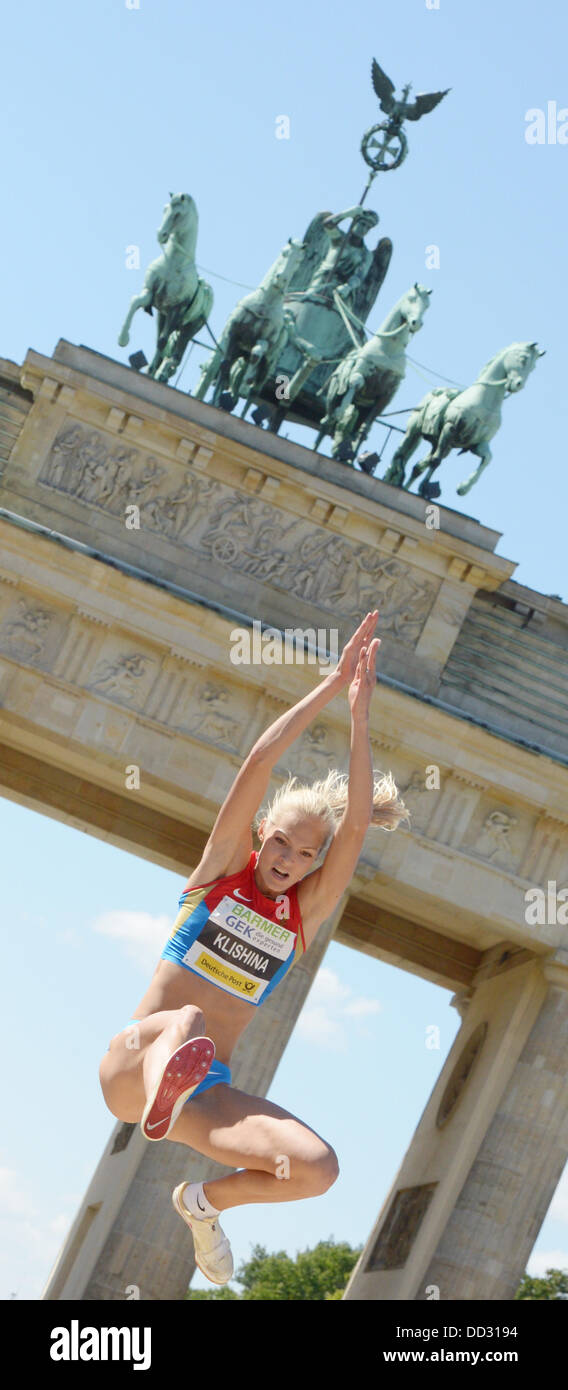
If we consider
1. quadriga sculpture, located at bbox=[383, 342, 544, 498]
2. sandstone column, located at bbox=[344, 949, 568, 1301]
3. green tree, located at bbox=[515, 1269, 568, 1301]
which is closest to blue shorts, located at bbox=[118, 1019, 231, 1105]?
sandstone column, located at bbox=[344, 949, 568, 1301]

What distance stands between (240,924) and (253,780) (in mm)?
571

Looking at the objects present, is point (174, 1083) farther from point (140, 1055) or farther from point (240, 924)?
point (240, 924)

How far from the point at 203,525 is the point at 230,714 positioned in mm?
3081

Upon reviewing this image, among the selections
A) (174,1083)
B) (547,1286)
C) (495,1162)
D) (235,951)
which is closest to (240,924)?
(235,951)

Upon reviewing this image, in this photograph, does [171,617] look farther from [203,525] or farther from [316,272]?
[316,272]

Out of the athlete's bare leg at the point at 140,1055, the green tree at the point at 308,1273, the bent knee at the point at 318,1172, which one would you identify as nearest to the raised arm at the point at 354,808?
the athlete's bare leg at the point at 140,1055

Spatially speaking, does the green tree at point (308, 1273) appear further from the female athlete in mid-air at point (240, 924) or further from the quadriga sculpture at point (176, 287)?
the female athlete in mid-air at point (240, 924)

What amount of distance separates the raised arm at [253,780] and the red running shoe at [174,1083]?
1.07 m

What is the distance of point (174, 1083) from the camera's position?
247 inches

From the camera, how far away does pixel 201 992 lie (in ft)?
23.5

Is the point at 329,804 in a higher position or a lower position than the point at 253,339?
lower

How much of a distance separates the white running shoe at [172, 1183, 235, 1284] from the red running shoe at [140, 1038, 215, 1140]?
0.40m
